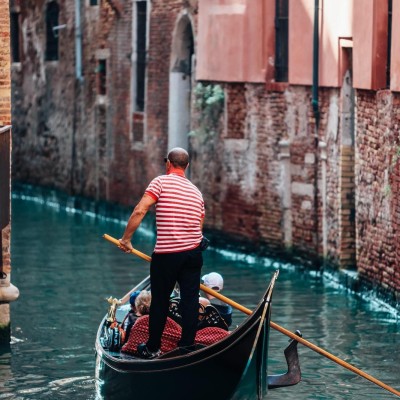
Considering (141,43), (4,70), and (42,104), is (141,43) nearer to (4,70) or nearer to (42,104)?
(42,104)

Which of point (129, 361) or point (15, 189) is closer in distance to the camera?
point (129, 361)

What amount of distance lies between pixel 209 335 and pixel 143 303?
1.99ft

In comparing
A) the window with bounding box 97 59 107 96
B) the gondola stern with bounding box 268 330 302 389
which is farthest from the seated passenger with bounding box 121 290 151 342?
the window with bounding box 97 59 107 96

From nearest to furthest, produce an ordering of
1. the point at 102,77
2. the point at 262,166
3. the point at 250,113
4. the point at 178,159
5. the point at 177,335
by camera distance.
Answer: the point at 178,159, the point at 177,335, the point at 262,166, the point at 250,113, the point at 102,77

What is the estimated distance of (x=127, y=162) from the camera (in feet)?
77.5

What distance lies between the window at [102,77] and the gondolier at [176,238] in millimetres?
14591

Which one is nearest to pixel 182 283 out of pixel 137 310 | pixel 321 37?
pixel 137 310

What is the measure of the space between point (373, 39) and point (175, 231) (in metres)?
5.94

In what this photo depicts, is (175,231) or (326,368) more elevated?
(175,231)

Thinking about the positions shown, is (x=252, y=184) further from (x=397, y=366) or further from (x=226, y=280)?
(x=397, y=366)

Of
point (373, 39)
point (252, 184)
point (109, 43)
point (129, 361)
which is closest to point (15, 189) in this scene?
point (109, 43)

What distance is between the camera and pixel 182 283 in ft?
32.9

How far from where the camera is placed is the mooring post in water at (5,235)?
1193cm

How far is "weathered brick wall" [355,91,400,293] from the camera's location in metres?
14.8
